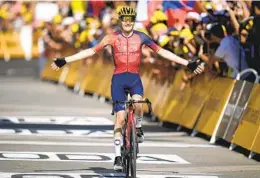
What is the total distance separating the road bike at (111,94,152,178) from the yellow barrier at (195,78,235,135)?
5574mm

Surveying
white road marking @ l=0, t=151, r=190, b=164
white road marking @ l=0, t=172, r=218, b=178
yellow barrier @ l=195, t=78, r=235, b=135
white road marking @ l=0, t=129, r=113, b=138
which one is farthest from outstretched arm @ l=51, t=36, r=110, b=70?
white road marking @ l=0, t=129, r=113, b=138

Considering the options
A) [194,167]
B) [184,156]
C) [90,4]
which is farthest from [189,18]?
[90,4]

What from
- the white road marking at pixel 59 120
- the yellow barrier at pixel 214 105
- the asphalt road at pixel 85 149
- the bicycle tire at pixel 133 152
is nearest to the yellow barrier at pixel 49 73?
the asphalt road at pixel 85 149

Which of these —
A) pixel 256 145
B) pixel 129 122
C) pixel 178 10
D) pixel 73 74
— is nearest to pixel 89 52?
pixel 129 122

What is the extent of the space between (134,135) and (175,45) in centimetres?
924

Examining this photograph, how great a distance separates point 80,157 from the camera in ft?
57.6

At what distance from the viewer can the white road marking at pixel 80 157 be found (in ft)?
56.2

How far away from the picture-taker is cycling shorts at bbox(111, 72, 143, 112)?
15.3m

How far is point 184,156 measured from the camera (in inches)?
711

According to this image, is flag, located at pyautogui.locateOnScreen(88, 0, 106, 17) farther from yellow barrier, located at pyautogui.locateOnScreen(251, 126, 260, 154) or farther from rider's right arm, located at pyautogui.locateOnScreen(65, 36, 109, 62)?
rider's right arm, located at pyautogui.locateOnScreen(65, 36, 109, 62)

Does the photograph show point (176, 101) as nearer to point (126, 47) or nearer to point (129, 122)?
point (126, 47)

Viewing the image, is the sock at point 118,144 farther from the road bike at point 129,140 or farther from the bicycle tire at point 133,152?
the bicycle tire at point 133,152

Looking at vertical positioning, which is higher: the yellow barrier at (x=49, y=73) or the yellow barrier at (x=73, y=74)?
the yellow barrier at (x=73, y=74)

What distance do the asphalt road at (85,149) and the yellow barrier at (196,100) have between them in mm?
303
